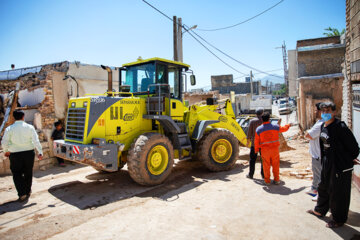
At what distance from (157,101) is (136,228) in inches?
117

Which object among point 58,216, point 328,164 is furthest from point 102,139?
point 328,164

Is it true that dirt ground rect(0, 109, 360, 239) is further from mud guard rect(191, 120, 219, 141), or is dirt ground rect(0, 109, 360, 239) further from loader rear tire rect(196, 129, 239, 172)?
mud guard rect(191, 120, 219, 141)

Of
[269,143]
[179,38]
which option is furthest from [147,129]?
[179,38]

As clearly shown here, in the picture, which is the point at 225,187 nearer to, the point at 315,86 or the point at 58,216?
the point at 58,216

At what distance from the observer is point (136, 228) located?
3.39 m

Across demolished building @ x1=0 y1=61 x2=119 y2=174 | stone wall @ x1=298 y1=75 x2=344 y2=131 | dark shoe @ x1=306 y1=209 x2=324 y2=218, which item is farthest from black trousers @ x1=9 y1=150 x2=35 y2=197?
stone wall @ x1=298 y1=75 x2=344 y2=131

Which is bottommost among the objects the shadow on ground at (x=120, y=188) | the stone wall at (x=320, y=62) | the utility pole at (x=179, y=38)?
the shadow on ground at (x=120, y=188)

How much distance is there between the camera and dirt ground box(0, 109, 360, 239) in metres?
3.27

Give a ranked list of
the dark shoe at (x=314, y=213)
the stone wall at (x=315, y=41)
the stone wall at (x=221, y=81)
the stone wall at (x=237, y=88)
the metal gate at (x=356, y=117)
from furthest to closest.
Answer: the stone wall at (x=221, y=81)
the stone wall at (x=237, y=88)
the stone wall at (x=315, y=41)
the metal gate at (x=356, y=117)
the dark shoe at (x=314, y=213)

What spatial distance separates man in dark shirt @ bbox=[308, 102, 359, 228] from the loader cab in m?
3.54

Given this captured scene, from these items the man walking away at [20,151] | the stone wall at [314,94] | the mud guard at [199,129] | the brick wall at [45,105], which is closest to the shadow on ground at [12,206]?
the man walking away at [20,151]

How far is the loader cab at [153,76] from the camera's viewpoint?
19.6 ft

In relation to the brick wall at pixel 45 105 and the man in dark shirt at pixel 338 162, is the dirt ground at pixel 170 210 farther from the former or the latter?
the brick wall at pixel 45 105

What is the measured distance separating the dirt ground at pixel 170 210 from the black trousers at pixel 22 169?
263mm
